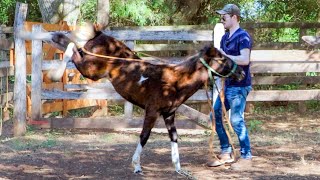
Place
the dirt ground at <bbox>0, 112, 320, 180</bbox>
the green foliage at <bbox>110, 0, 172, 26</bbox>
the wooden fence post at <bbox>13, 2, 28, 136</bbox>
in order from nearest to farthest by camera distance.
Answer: the dirt ground at <bbox>0, 112, 320, 180</bbox>
the wooden fence post at <bbox>13, 2, 28, 136</bbox>
the green foliage at <bbox>110, 0, 172, 26</bbox>

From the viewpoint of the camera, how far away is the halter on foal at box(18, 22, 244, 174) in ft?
21.9

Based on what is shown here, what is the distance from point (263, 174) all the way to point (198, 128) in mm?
3739

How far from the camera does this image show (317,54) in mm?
11727

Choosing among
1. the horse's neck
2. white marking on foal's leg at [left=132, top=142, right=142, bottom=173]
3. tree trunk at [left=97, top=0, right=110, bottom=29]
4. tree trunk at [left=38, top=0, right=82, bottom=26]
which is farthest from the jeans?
tree trunk at [left=38, top=0, right=82, bottom=26]

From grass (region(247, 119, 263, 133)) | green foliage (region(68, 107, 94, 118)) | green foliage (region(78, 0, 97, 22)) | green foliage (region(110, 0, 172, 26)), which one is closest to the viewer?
grass (region(247, 119, 263, 133))

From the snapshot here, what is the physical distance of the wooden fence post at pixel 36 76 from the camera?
33.6 ft

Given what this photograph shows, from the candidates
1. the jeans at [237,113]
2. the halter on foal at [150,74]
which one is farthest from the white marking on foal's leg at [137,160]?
the jeans at [237,113]

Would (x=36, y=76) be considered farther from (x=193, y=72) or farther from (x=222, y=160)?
(x=193, y=72)

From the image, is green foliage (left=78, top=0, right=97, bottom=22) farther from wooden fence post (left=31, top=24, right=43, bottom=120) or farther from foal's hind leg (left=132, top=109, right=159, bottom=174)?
foal's hind leg (left=132, top=109, right=159, bottom=174)

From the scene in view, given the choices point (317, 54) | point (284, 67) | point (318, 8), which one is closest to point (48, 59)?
point (284, 67)

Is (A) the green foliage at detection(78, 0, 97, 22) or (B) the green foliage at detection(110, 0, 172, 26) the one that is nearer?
(B) the green foliage at detection(110, 0, 172, 26)

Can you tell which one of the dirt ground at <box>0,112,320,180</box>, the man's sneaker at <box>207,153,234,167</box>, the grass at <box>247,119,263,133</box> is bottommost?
the grass at <box>247,119,263,133</box>

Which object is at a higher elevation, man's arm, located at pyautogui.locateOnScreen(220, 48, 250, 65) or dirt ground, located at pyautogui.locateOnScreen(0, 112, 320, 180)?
man's arm, located at pyautogui.locateOnScreen(220, 48, 250, 65)

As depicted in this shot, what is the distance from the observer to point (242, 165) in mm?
7230
